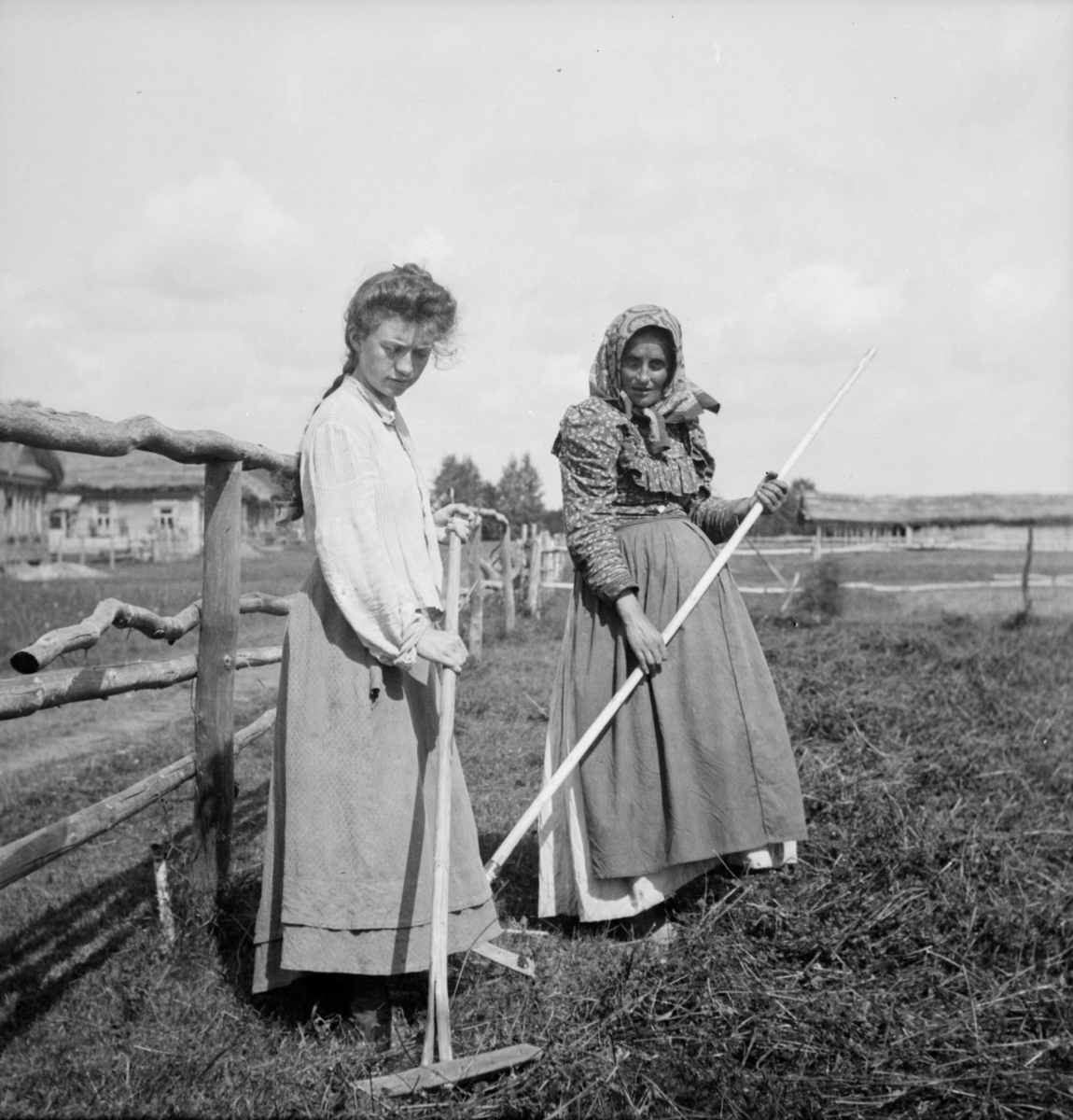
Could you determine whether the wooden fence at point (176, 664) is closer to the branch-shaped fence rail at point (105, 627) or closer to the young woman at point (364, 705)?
the branch-shaped fence rail at point (105, 627)

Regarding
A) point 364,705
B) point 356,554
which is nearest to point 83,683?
point 364,705

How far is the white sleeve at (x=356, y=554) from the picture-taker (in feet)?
7.53

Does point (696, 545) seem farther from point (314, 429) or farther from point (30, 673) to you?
point (30, 673)

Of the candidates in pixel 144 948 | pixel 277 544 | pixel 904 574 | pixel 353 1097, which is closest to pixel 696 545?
pixel 353 1097

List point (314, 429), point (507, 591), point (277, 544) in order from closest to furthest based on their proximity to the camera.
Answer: point (314, 429) → point (507, 591) → point (277, 544)

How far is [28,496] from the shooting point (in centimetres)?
2797

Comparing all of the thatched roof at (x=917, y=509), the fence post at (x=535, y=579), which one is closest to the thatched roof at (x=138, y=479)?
the thatched roof at (x=917, y=509)

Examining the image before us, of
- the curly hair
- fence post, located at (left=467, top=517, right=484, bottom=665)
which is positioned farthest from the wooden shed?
the curly hair

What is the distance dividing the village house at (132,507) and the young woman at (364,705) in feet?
98.0

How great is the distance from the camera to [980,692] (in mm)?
6758

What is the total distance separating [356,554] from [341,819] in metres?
0.63

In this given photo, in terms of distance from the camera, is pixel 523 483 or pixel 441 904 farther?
pixel 523 483

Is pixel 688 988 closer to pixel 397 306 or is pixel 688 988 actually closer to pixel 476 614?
pixel 397 306

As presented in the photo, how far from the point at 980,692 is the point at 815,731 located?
2097 millimetres
